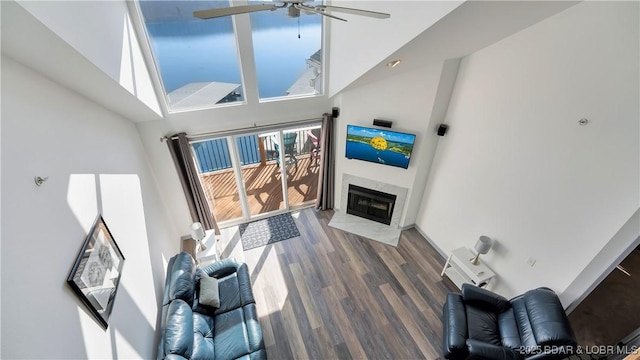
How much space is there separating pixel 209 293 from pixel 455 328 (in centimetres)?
305

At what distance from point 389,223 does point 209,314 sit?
3.52 meters

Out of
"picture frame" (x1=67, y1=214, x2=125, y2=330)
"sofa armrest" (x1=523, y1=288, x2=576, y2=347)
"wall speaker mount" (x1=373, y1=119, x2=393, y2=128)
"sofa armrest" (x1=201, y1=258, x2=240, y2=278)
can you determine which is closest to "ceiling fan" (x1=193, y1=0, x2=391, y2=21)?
"picture frame" (x1=67, y1=214, x2=125, y2=330)

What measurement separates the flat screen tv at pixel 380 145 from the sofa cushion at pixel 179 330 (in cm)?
341

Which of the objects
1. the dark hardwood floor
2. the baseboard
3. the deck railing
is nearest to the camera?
the dark hardwood floor

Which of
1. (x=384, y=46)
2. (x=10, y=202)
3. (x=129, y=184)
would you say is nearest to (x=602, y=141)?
(x=384, y=46)

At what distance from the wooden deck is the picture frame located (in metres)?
2.86

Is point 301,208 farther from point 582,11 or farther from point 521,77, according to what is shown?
point 582,11

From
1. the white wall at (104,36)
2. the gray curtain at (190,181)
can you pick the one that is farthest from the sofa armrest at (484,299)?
the white wall at (104,36)

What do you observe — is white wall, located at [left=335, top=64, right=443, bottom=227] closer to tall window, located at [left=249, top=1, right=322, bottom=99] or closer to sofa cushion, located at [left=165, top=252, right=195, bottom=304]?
tall window, located at [left=249, top=1, right=322, bottom=99]

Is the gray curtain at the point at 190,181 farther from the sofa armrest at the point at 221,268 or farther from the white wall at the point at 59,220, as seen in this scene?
the sofa armrest at the point at 221,268

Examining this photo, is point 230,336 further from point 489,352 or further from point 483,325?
point 483,325

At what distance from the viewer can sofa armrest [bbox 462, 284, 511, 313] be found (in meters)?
3.18

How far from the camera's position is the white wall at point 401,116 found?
372 centimetres

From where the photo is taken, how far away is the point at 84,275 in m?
1.83
